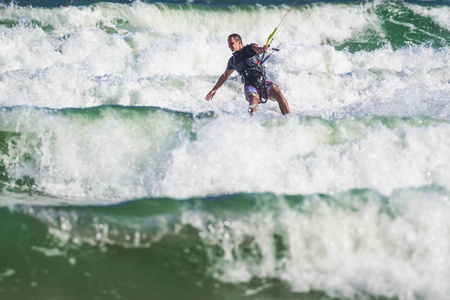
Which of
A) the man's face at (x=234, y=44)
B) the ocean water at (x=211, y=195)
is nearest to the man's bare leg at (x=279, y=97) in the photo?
the man's face at (x=234, y=44)

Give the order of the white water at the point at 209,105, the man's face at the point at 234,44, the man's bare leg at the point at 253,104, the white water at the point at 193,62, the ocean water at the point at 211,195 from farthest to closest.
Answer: the white water at the point at 193,62 → the man's face at the point at 234,44 → the man's bare leg at the point at 253,104 → the white water at the point at 209,105 → the ocean water at the point at 211,195

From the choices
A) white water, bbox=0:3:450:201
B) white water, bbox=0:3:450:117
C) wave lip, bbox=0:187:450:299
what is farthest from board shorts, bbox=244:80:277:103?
wave lip, bbox=0:187:450:299

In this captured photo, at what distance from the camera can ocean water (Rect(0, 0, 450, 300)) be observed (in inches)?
136

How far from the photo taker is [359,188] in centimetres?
426

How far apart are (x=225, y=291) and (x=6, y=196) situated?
2.45 m

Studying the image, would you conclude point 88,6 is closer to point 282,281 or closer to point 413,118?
point 413,118

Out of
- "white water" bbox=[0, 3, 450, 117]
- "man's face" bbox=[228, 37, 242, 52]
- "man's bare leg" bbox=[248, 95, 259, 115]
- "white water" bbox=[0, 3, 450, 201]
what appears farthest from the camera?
"white water" bbox=[0, 3, 450, 117]

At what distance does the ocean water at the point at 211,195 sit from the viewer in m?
3.46

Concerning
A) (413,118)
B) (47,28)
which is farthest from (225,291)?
(47,28)

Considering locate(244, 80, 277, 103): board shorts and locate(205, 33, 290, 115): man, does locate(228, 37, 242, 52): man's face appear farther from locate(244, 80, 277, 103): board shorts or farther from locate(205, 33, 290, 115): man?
locate(244, 80, 277, 103): board shorts

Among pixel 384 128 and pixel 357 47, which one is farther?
pixel 357 47

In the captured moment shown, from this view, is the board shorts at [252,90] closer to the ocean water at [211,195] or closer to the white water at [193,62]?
the white water at [193,62]

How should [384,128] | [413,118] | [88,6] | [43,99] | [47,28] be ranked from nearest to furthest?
[384,128], [413,118], [43,99], [47,28], [88,6]

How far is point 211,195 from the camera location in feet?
14.1
